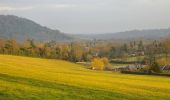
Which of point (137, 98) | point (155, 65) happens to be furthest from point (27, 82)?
point (155, 65)

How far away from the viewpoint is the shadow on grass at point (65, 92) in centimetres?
2716

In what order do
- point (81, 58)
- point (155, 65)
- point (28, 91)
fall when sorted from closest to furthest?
1. point (28, 91)
2. point (155, 65)
3. point (81, 58)

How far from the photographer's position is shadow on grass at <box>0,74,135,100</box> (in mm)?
27164

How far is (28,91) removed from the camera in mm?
28031

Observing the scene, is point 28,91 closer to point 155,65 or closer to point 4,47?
point 155,65

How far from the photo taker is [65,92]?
29281 millimetres

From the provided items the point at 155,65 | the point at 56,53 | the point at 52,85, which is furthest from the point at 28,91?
the point at 56,53

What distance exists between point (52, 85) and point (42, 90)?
349cm

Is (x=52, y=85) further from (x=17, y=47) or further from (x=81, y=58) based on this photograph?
(x=81, y=58)

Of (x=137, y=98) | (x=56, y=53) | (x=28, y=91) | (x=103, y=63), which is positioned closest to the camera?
(x=28, y=91)

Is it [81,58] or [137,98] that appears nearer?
[137,98]

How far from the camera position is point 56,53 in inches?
7082

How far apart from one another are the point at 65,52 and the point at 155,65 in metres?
92.1

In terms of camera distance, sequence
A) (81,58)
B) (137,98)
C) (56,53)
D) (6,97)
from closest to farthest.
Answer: (6,97) → (137,98) → (56,53) → (81,58)
